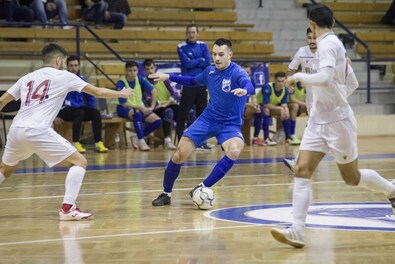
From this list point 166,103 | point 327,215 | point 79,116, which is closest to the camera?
point 327,215

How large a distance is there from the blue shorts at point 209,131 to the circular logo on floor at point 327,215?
0.82 metres

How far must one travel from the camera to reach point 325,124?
22.5 ft

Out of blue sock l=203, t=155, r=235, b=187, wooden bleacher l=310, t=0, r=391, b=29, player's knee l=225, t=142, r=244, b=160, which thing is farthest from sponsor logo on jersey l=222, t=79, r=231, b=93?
wooden bleacher l=310, t=0, r=391, b=29

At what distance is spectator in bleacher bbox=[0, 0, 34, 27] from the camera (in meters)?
18.5

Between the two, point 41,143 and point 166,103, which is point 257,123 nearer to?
point 166,103

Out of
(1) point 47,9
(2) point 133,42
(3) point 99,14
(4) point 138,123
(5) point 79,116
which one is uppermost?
(1) point 47,9

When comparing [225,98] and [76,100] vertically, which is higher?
[225,98]

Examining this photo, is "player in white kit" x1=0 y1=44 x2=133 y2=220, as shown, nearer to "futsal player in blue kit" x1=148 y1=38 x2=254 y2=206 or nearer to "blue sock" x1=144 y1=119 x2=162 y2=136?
"futsal player in blue kit" x1=148 y1=38 x2=254 y2=206

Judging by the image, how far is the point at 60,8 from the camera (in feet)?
62.2

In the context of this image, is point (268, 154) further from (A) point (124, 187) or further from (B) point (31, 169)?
(A) point (124, 187)

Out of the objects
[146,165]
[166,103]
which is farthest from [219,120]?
Result: [166,103]

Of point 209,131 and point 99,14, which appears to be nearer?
point 209,131

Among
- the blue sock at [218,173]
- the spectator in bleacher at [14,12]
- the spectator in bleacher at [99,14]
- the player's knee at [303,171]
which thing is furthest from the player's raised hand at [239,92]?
the spectator in bleacher at [99,14]

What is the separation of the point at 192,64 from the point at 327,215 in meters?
8.39
